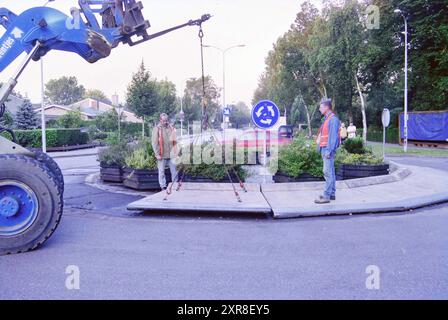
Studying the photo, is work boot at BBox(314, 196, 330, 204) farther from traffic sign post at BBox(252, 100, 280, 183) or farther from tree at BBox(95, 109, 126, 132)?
tree at BBox(95, 109, 126, 132)

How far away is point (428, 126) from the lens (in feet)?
95.9

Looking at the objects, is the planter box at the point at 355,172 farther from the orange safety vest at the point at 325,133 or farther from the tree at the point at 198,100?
the tree at the point at 198,100

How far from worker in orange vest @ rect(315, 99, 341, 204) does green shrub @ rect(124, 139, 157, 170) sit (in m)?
4.52

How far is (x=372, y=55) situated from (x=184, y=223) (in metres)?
30.4

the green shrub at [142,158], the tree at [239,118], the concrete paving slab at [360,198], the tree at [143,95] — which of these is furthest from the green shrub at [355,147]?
the tree at [239,118]

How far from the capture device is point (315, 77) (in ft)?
142

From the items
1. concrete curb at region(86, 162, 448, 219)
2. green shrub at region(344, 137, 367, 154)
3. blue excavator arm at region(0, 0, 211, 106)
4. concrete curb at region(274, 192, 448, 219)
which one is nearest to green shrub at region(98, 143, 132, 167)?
concrete curb at region(86, 162, 448, 219)

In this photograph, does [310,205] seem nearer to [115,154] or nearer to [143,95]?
[115,154]

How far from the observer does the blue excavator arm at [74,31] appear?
215 inches

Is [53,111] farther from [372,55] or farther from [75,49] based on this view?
[75,49]

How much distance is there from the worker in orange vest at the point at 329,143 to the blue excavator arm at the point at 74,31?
10.3 feet

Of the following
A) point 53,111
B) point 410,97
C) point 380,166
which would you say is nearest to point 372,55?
point 410,97

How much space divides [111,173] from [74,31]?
5.89m
